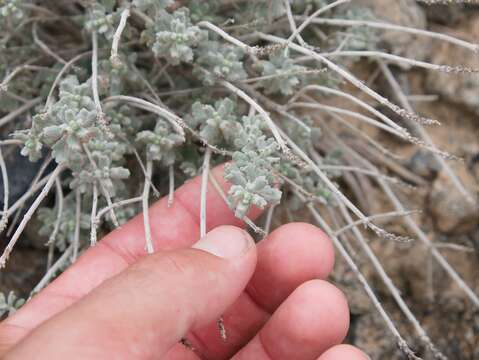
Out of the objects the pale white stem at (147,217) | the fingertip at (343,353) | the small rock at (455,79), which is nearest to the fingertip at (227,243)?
the pale white stem at (147,217)

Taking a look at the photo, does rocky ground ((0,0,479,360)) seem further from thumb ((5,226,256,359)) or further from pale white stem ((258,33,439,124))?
thumb ((5,226,256,359))

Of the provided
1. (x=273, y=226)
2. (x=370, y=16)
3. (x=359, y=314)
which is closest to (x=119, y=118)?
(x=273, y=226)

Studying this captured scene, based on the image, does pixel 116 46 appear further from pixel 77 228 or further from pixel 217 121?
pixel 77 228

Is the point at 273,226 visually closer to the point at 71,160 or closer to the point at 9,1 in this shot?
the point at 71,160

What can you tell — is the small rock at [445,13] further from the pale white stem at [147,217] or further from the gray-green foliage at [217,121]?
the pale white stem at [147,217]

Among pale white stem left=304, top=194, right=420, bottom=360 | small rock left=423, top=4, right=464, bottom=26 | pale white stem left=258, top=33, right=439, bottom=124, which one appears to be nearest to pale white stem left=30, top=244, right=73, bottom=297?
pale white stem left=304, top=194, right=420, bottom=360

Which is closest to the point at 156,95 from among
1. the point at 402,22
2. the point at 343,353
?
the point at 343,353

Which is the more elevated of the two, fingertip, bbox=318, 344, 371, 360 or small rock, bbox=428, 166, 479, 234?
fingertip, bbox=318, 344, 371, 360

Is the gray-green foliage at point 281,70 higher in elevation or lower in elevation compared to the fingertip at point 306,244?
higher
